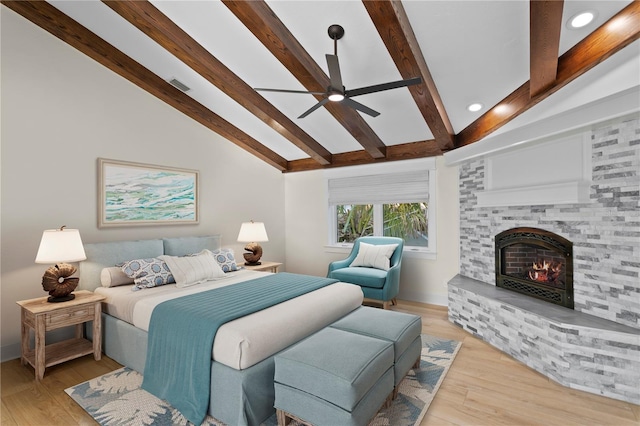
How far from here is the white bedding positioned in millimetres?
2055

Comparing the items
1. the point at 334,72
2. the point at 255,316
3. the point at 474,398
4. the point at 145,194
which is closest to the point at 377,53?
the point at 334,72

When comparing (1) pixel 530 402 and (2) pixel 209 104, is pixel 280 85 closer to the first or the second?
(2) pixel 209 104

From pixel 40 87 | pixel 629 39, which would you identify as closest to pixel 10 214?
pixel 40 87

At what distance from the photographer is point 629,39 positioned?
211 centimetres

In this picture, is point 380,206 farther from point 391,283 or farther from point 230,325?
point 230,325

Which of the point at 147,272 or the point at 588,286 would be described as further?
the point at 147,272

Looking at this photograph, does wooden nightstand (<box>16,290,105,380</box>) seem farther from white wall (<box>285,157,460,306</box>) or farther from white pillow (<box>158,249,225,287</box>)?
white wall (<box>285,157,460,306</box>)

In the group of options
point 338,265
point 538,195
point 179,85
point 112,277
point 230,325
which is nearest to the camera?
point 230,325

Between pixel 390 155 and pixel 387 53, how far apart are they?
2147 mm

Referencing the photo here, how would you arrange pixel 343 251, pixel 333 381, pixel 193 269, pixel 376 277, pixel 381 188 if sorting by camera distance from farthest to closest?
pixel 343 251 → pixel 381 188 → pixel 376 277 → pixel 193 269 → pixel 333 381

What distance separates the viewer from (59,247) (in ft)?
9.05

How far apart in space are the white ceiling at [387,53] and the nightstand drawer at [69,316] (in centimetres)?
266

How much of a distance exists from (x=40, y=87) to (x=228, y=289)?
106 inches

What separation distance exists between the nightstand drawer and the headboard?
50cm
